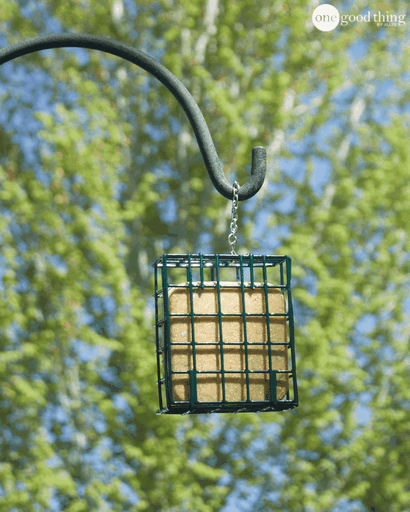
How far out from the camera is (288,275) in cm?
237

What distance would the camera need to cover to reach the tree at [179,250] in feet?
23.8

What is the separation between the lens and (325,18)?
919 centimetres

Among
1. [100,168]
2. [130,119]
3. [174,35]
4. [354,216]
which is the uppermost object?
[174,35]

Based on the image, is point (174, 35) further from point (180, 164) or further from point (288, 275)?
point (288, 275)

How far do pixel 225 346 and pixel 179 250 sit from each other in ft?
18.2

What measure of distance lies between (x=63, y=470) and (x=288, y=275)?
18.8 ft

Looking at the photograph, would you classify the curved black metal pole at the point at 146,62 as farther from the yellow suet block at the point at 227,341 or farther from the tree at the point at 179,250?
the tree at the point at 179,250

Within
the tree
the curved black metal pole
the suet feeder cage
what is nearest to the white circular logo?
the tree

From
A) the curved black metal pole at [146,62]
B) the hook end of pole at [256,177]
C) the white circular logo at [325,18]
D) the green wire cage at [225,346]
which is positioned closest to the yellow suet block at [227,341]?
the green wire cage at [225,346]

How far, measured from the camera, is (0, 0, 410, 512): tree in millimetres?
7262

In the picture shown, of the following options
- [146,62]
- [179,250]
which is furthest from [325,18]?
[146,62]

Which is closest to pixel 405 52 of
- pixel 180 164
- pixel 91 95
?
pixel 180 164

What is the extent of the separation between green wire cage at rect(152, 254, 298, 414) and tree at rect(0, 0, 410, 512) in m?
4.77

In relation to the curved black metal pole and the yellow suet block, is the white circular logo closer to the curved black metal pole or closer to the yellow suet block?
the curved black metal pole
